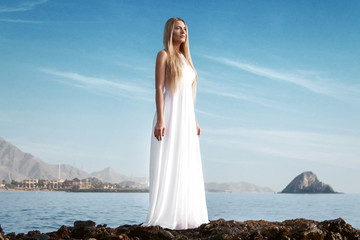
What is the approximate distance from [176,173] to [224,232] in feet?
4.46

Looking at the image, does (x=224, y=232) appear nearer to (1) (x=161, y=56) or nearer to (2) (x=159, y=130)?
(2) (x=159, y=130)

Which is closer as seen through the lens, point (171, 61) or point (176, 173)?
point (176, 173)

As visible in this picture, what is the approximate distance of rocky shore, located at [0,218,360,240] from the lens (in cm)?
483

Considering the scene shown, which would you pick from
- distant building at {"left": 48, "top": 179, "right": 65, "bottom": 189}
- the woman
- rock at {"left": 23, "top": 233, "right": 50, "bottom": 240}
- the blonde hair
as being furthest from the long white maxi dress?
distant building at {"left": 48, "top": 179, "right": 65, "bottom": 189}

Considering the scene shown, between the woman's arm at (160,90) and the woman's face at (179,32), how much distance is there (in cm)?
34

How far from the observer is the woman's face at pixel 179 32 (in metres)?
6.57

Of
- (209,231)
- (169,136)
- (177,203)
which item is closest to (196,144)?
(169,136)

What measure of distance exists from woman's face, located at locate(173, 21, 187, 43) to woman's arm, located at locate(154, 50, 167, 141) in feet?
1.11

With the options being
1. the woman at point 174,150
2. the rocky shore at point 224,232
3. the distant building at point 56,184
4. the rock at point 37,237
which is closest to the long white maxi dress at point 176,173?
the woman at point 174,150

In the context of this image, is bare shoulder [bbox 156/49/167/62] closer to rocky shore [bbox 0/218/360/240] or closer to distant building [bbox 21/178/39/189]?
rocky shore [bbox 0/218/360/240]

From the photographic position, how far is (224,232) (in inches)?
208

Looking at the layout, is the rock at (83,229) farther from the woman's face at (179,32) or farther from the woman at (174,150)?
the woman's face at (179,32)

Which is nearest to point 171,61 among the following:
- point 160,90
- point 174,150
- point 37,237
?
point 160,90

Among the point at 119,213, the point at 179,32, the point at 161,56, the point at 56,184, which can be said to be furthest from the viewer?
the point at 56,184
